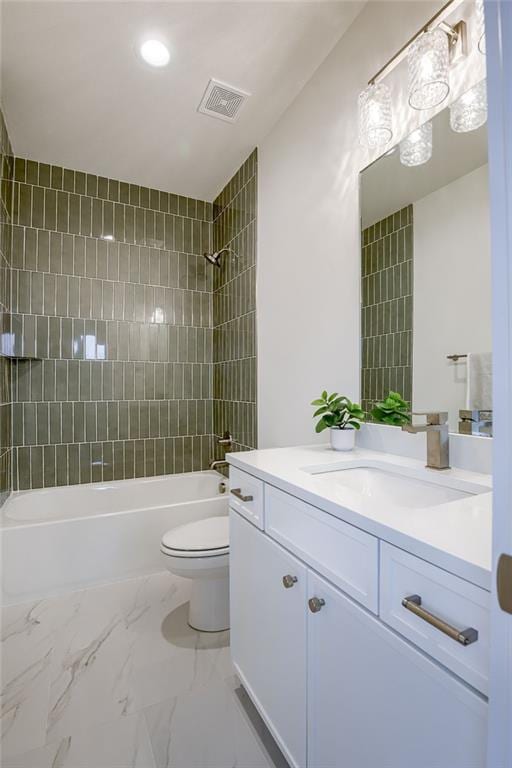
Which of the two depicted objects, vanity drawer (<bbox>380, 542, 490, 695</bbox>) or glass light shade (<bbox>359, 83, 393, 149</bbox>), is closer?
vanity drawer (<bbox>380, 542, 490, 695</bbox>)

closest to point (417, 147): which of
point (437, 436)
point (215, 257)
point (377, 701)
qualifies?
point (437, 436)

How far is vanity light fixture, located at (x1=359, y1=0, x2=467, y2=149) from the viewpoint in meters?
1.21

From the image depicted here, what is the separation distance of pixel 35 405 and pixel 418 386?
99.0 inches

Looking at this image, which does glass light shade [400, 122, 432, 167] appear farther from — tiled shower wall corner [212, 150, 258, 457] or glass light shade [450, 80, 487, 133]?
tiled shower wall corner [212, 150, 258, 457]

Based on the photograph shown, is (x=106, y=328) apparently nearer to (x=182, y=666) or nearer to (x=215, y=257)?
(x=215, y=257)

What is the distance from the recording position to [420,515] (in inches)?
30.1

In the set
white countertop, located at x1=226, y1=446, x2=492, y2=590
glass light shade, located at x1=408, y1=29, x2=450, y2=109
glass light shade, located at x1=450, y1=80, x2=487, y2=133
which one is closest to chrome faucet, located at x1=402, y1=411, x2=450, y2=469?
white countertop, located at x1=226, y1=446, x2=492, y2=590

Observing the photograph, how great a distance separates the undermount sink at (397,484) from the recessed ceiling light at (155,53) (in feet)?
6.51

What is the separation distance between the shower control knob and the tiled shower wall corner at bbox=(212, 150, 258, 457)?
1632 millimetres

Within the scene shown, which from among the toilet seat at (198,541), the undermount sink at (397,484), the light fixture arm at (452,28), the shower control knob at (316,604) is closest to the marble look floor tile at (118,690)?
the toilet seat at (198,541)

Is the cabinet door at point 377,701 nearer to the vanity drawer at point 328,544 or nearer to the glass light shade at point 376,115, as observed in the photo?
the vanity drawer at point 328,544

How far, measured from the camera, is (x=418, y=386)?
Result: 138cm

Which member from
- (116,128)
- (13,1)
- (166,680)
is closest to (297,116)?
(116,128)

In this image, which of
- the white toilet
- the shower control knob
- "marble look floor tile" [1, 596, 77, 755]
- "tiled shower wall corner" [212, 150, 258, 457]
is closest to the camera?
the shower control knob
